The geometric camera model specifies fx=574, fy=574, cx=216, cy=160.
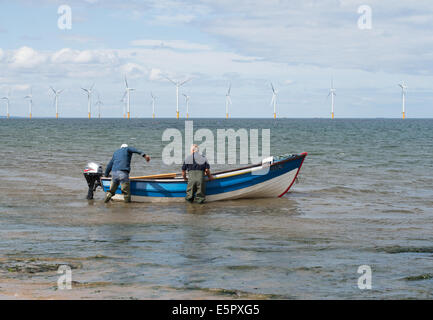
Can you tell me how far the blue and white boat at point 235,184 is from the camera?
1916cm

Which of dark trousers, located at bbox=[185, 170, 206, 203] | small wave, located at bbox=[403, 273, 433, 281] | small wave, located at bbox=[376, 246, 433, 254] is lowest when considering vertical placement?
small wave, located at bbox=[403, 273, 433, 281]

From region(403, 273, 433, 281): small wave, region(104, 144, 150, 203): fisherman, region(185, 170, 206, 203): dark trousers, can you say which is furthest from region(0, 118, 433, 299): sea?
region(104, 144, 150, 203): fisherman

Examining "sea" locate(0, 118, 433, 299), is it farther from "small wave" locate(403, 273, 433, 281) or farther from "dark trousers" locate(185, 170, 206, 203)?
"dark trousers" locate(185, 170, 206, 203)

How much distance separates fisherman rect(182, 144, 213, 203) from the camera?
725 inches

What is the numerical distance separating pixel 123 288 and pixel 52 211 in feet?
29.8

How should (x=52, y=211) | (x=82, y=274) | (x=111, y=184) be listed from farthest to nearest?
(x=111, y=184) < (x=52, y=211) < (x=82, y=274)

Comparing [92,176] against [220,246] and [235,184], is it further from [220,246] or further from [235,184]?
[220,246]

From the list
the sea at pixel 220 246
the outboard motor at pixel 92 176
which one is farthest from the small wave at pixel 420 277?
the outboard motor at pixel 92 176

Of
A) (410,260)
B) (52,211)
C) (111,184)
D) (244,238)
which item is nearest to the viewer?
(410,260)

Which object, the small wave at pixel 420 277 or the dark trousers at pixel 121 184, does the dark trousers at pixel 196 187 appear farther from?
the small wave at pixel 420 277

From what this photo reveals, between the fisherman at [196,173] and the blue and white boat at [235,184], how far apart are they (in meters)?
0.33
